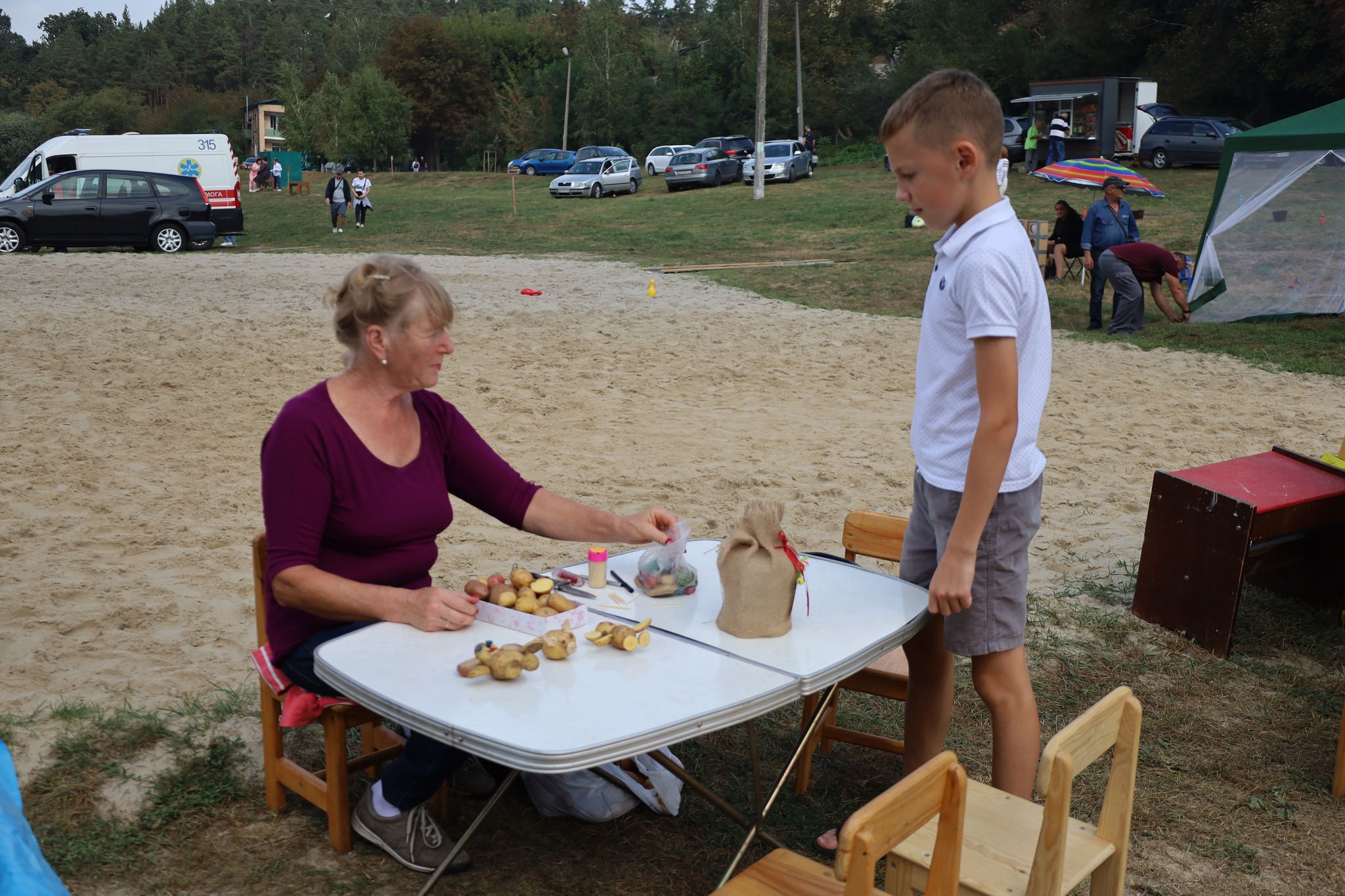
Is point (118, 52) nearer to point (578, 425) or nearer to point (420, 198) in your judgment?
point (420, 198)

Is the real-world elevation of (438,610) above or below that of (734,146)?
below

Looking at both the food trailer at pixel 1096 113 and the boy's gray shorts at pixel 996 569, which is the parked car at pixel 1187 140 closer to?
the food trailer at pixel 1096 113

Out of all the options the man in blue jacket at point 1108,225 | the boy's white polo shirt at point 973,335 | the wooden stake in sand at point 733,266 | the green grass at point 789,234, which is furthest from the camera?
the wooden stake in sand at point 733,266

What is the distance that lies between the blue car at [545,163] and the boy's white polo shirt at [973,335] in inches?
1537

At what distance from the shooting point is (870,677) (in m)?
3.17

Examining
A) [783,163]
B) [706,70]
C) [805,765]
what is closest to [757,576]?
[805,765]

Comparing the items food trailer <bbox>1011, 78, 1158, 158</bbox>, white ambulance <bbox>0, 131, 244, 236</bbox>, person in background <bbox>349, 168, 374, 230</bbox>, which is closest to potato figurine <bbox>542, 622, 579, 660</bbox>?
white ambulance <bbox>0, 131, 244, 236</bbox>

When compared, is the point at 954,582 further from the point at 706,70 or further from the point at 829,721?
the point at 706,70

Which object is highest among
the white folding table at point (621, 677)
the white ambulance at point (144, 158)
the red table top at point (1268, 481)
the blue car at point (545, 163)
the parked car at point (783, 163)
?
the blue car at point (545, 163)

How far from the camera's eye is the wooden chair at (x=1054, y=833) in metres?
1.91

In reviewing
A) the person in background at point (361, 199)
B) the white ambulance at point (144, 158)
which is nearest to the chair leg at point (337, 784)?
the white ambulance at point (144, 158)

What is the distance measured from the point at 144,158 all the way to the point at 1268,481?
24703mm

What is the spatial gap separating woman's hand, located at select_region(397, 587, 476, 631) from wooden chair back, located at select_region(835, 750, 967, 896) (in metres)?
0.96

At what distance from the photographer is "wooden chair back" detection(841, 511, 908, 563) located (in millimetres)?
3250
